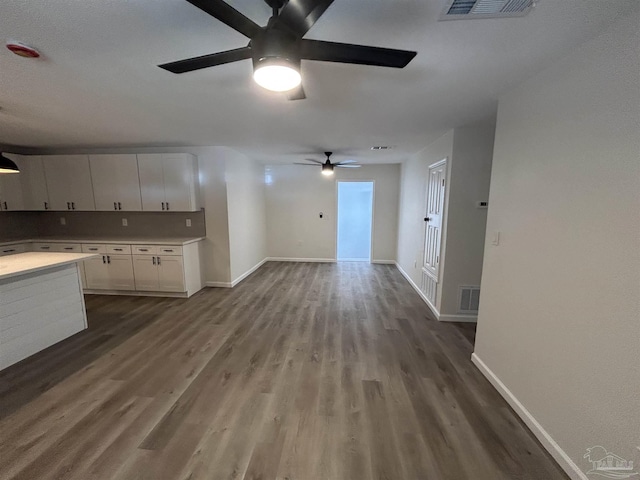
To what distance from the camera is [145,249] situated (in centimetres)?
415

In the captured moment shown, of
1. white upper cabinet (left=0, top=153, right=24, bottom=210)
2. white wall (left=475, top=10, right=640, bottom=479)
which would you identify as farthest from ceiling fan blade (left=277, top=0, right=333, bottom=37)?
white upper cabinet (left=0, top=153, right=24, bottom=210)

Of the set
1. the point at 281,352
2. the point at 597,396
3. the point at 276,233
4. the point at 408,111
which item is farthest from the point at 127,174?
the point at 597,396

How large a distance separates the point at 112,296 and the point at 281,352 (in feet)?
11.3

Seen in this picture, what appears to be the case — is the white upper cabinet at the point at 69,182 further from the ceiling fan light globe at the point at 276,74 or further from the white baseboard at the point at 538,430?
the white baseboard at the point at 538,430

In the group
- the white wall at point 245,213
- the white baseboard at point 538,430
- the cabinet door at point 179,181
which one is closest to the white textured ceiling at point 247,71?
the cabinet door at point 179,181

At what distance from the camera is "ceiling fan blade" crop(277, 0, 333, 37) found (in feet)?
3.23

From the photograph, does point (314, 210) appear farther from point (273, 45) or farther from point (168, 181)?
point (273, 45)

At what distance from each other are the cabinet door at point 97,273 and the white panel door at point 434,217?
521cm

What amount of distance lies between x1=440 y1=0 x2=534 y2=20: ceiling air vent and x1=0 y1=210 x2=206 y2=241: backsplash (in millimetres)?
4389

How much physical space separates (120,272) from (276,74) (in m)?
4.54

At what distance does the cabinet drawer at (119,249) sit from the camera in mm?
4172

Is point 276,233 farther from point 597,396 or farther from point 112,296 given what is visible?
point 597,396

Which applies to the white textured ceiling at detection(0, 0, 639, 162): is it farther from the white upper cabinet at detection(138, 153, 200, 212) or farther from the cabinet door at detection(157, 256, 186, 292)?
the cabinet door at detection(157, 256, 186, 292)

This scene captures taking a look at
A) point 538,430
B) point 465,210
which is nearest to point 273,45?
point 538,430
